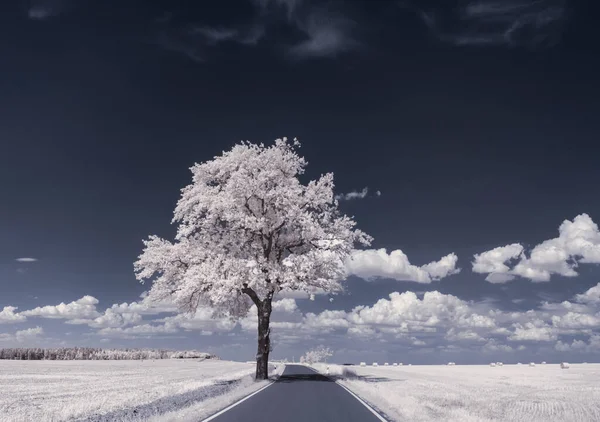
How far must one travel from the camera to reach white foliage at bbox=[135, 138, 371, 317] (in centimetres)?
3216

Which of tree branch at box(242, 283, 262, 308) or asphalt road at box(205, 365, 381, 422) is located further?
tree branch at box(242, 283, 262, 308)

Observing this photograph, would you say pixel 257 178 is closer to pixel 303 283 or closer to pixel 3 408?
pixel 303 283

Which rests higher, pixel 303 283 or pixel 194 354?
pixel 303 283

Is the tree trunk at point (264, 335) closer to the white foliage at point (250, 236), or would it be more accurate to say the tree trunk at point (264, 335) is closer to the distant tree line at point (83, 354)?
the white foliage at point (250, 236)

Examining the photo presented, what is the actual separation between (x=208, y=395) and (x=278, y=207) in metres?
14.0

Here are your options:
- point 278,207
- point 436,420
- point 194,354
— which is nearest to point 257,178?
point 278,207

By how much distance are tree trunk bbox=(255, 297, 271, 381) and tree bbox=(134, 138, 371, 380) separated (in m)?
0.07

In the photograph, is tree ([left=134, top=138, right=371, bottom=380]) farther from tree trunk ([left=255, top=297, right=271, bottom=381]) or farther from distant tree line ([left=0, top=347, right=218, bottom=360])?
distant tree line ([left=0, top=347, right=218, bottom=360])

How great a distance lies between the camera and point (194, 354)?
176 m

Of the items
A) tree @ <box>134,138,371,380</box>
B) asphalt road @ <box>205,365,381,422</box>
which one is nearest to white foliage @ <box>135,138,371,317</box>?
tree @ <box>134,138,371,380</box>

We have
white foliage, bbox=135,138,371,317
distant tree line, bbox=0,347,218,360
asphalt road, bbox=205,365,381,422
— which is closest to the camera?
asphalt road, bbox=205,365,381,422

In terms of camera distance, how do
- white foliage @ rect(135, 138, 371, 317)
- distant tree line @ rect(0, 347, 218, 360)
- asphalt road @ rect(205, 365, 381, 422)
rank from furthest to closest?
distant tree line @ rect(0, 347, 218, 360)
white foliage @ rect(135, 138, 371, 317)
asphalt road @ rect(205, 365, 381, 422)

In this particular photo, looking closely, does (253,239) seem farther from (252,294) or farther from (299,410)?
(299,410)

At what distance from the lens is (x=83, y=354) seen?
14425cm
